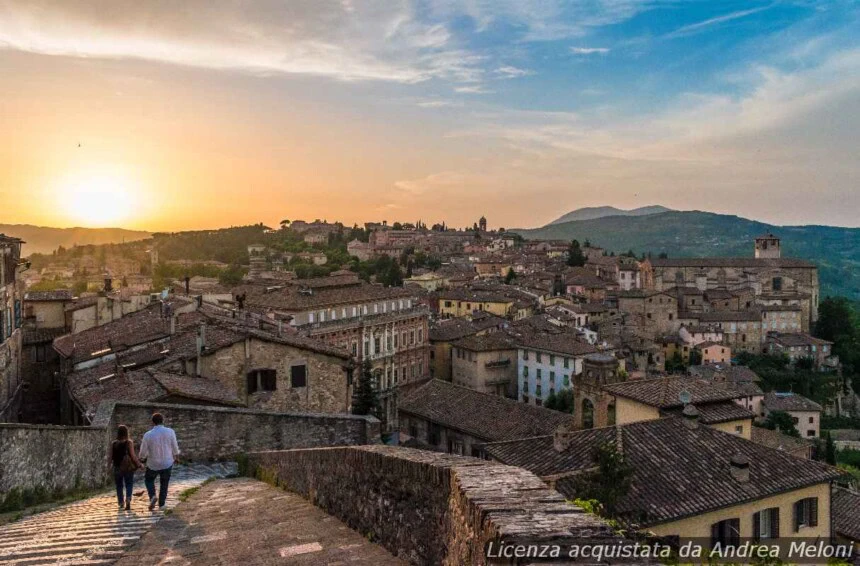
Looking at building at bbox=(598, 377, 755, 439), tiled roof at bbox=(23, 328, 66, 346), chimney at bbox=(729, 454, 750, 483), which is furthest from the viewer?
tiled roof at bbox=(23, 328, 66, 346)

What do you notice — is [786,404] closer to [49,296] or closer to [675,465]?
[675,465]

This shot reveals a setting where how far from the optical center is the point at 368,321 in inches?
2544

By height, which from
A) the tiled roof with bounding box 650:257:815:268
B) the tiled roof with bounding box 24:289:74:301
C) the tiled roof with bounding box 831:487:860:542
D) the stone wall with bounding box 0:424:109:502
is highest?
the tiled roof with bounding box 24:289:74:301

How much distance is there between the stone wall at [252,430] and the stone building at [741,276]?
372 ft

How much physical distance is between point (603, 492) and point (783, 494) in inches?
200

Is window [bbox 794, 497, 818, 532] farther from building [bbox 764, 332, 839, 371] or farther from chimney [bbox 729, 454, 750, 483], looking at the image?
building [bbox 764, 332, 839, 371]

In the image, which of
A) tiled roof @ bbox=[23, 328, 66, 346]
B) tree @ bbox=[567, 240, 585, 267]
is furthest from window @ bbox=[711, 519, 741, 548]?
tree @ bbox=[567, 240, 585, 267]

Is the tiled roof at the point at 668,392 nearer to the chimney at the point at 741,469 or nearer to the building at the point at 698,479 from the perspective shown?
the building at the point at 698,479

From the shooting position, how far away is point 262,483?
12.9 m

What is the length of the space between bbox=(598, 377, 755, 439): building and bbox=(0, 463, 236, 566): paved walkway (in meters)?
14.6

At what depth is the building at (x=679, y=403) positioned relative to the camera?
20125 mm

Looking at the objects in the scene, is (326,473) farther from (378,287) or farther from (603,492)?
(378,287)

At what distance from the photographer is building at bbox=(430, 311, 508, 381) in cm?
7088

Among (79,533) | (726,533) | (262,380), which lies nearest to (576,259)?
(262,380)
